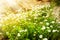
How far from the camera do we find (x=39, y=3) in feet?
18.0

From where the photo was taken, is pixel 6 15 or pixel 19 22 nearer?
pixel 19 22

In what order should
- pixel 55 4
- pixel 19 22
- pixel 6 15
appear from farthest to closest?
pixel 55 4, pixel 6 15, pixel 19 22

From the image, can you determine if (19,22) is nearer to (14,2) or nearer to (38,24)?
(38,24)

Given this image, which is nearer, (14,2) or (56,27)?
(56,27)

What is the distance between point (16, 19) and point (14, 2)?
3.87 feet

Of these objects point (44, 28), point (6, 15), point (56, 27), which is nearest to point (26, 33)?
point (44, 28)

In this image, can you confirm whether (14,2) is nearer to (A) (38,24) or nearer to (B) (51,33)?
(A) (38,24)

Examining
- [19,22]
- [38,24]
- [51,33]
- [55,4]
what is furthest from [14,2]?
[51,33]

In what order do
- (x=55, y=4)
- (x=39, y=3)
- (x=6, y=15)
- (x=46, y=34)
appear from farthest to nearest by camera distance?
1. (x=39, y=3)
2. (x=55, y=4)
3. (x=6, y=15)
4. (x=46, y=34)

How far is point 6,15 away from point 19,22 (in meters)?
0.88

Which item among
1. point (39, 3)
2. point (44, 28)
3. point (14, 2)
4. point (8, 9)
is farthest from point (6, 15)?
point (44, 28)

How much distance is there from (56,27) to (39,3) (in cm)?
205

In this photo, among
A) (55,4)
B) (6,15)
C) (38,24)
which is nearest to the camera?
(38,24)

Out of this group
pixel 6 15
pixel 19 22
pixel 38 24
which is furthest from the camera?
pixel 6 15
